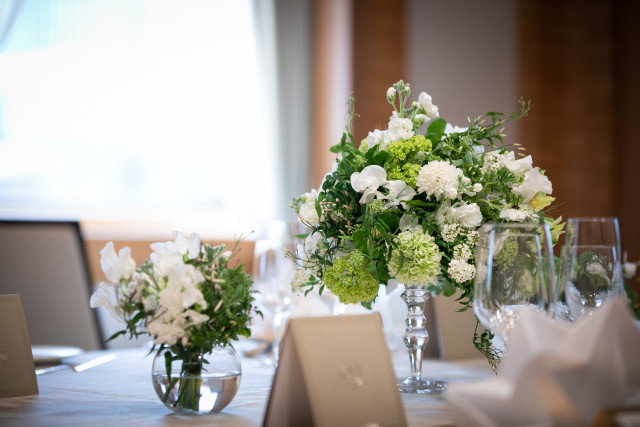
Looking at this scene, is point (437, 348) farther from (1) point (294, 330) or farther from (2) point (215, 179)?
(2) point (215, 179)

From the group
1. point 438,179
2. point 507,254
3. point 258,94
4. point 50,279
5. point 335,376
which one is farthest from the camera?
point 258,94

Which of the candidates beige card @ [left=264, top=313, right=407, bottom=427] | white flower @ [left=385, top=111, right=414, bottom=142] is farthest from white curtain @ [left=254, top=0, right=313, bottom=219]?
beige card @ [left=264, top=313, right=407, bottom=427]

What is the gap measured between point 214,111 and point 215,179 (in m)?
0.44

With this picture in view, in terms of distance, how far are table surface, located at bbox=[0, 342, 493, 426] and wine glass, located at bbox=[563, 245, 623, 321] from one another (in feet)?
0.91

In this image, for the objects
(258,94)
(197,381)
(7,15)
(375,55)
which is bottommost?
(197,381)

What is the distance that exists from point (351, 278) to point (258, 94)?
11.7 ft

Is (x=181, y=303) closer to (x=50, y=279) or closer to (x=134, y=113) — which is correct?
(x=50, y=279)

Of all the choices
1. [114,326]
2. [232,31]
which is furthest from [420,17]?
[114,326]

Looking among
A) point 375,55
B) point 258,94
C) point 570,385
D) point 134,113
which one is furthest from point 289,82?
point 570,385

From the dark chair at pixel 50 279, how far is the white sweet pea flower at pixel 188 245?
1361mm

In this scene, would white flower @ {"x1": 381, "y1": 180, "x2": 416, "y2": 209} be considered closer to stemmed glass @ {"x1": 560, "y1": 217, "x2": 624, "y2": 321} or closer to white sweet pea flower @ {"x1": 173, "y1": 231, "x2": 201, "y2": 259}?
stemmed glass @ {"x1": 560, "y1": 217, "x2": 624, "y2": 321}

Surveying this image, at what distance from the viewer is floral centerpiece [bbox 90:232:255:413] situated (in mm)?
918

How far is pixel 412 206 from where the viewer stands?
4.17 feet

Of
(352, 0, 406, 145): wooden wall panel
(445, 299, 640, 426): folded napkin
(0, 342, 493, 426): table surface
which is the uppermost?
(352, 0, 406, 145): wooden wall panel
